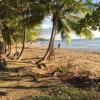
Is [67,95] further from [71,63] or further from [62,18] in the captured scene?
[71,63]

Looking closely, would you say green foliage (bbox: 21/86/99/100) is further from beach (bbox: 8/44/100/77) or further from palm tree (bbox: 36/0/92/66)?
palm tree (bbox: 36/0/92/66)

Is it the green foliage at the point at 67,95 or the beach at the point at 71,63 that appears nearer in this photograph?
the green foliage at the point at 67,95

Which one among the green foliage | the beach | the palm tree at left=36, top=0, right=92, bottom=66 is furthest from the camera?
the palm tree at left=36, top=0, right=92, bottom=66

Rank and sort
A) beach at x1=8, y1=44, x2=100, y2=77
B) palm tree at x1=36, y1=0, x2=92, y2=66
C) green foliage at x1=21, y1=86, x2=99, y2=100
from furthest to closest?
1. palm tree at x1=36, y1=0, x2=92, y2=66
2. beach at x1=8, y1=44, x2=100, y2=77
3. green foliage at x1=21, y1=86, x2=99, y2=100

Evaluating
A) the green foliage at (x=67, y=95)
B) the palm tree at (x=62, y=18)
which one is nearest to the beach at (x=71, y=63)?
the palm tree at (x=62, y=18)

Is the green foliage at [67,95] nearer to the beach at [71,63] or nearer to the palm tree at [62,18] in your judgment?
the beach at [71,63]

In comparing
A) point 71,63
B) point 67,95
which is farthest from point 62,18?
point 67,95

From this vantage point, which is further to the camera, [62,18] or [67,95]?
[62,18]

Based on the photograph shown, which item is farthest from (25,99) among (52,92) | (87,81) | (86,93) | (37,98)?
(87,81)

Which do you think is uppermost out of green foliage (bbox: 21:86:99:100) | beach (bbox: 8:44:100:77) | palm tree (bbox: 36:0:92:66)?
palm tree (bbox: 36:0:92:66)

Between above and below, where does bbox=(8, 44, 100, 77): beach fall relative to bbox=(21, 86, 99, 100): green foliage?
below

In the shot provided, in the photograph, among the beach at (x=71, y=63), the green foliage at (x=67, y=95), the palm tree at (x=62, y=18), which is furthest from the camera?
the palm tree at (x=62, y=18)

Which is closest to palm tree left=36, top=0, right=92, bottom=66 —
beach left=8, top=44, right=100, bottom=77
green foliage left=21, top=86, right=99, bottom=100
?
beach left=8, top=44, right=100, bottom=77

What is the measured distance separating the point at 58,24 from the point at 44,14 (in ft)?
7.16
